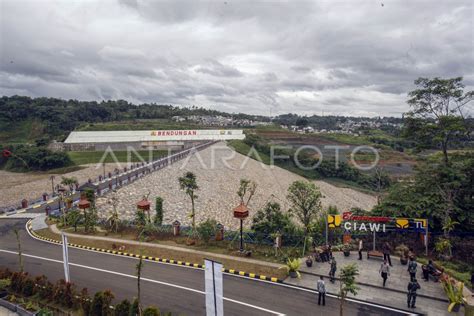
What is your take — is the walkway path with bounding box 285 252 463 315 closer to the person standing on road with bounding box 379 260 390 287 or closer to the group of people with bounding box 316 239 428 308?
the group of people with bounding box 316 239 428 308

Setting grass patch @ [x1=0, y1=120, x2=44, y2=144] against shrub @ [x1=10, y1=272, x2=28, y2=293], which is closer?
shrub @ [x1=10, y1=272, x2=28, y2=293]

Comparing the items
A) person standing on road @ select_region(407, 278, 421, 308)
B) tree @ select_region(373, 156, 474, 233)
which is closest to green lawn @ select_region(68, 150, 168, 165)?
tree @ select_region(373, 156, 474, 233)

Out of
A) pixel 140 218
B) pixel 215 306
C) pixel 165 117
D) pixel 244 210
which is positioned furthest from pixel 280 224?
pixel 165 117

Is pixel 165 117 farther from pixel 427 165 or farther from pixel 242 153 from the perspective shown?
pixel 427 165

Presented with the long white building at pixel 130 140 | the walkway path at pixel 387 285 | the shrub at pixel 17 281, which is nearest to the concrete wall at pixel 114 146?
the long white building at pixel 130 140

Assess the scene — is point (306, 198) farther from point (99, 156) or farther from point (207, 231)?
point (99, 156)

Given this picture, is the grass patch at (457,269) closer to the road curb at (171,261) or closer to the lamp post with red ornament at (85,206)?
the road curb at (171,261)
